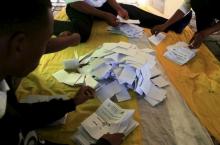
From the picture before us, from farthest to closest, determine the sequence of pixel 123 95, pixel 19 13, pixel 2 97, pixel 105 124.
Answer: pixel 123 95 → pixel 105 124 → pixel 2 97 → pixel 19 13

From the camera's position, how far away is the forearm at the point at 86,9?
2.25 metres

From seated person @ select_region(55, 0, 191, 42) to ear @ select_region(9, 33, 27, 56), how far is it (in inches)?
56.0

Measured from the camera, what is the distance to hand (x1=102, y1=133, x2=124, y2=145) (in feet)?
3.90

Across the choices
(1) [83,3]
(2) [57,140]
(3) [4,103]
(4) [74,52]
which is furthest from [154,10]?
(3) [4,103]

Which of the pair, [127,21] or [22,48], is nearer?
[22,48]

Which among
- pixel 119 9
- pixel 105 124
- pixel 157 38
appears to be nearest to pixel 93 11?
pixel 119 9

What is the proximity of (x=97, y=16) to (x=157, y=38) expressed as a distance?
19.3 inches

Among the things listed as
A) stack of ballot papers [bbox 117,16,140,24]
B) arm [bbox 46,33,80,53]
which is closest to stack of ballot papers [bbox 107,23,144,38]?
stack of ballot papers [bbox 117,16,140,24]

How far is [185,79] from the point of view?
5.85 ft

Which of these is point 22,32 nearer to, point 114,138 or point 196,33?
point 114,138

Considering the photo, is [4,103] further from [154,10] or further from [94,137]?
[154,10]

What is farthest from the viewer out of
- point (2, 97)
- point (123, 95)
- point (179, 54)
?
point (179, 54)

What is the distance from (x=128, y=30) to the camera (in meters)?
2.28

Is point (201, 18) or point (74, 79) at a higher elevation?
point (201, 18)
